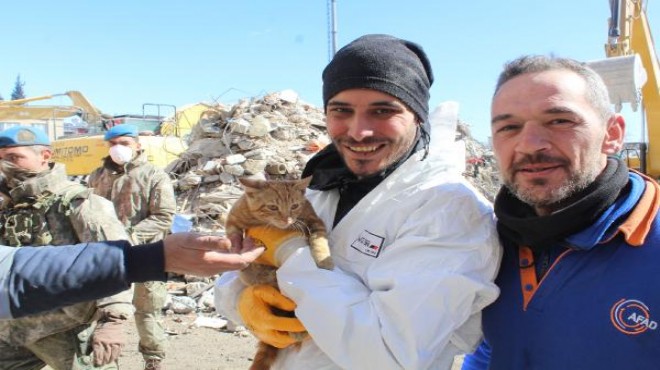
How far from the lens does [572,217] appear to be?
1562mm

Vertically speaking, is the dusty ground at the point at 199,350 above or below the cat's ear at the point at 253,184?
below

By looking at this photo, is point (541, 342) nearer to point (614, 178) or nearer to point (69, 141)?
point (614, 178)

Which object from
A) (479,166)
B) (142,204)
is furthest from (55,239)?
(479,166)

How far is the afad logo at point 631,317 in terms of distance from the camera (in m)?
1.39

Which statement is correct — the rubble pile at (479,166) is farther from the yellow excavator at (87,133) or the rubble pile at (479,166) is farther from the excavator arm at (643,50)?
the yellow excavator at (87,133)

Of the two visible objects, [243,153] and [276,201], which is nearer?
[276,201]

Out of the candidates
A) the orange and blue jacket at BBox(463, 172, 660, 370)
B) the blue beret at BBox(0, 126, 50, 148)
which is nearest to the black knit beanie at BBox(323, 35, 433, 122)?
the orange and blue jacket at BBox(463, 172, 660, 370)

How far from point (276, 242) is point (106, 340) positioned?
189cm

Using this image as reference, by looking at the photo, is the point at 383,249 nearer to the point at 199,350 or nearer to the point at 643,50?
the point at 199,350

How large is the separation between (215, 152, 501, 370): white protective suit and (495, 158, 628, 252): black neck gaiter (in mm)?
112

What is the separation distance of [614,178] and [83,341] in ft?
11.9

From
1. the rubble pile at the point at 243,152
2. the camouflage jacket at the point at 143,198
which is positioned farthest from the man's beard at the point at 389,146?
the rubble pile at the point at 243,152

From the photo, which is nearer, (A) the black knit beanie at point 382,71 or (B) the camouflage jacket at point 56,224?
(A) the black knit beanie at point 382,71

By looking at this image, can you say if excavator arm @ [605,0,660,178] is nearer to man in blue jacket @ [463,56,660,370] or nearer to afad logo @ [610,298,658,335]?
man in blue jacket @ [463,56,660,370]
